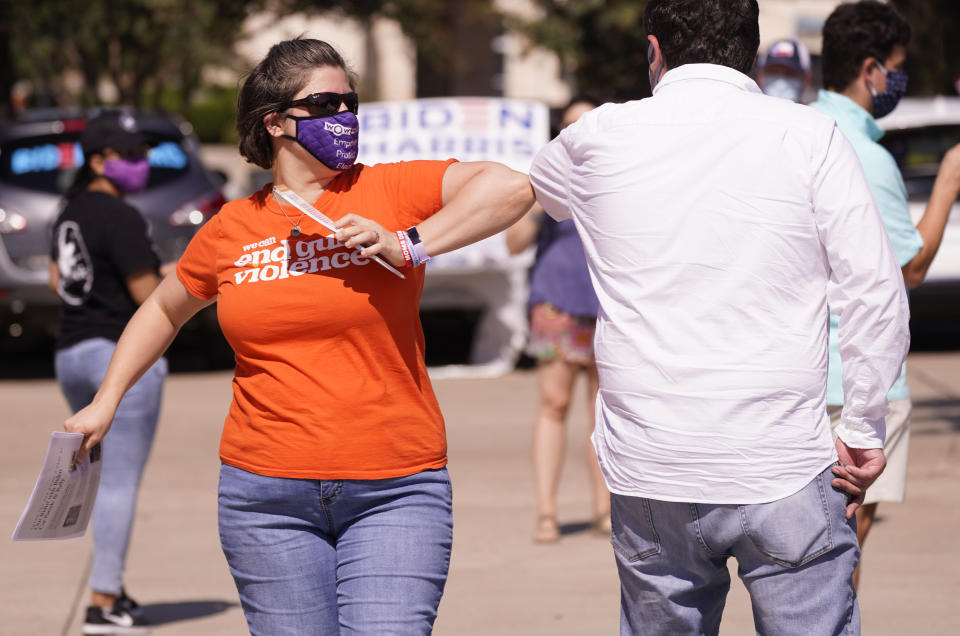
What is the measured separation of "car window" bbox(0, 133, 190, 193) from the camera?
35.1ft

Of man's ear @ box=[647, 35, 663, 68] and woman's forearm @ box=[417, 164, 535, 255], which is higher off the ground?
man's ear @ box=[647, 35, 663, 68]

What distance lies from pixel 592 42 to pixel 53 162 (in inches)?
445

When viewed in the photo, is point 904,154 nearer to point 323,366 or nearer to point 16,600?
point 16,600

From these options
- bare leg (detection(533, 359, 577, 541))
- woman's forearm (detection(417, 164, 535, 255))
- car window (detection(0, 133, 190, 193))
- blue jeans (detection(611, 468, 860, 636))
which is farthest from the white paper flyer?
car window (detection(0, 133, 190, 193))

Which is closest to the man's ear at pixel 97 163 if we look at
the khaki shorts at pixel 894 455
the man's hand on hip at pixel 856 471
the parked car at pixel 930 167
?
the khaki shorts at pixel 894 455

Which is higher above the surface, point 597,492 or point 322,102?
point 322,102

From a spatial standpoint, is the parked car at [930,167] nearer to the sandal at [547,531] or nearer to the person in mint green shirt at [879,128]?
the sandal at [547,531]

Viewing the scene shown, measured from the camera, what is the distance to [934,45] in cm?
1820

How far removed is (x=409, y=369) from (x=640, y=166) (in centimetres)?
71

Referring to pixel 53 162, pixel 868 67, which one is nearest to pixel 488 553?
pixel 868 67

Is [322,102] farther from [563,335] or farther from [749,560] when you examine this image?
[563,335]

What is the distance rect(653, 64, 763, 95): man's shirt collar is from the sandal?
383 cm

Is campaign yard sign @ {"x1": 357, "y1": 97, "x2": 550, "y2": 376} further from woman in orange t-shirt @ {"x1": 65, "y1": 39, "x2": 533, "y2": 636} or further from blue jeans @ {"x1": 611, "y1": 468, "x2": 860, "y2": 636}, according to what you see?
blue jeans @ {"x1": 611, "y1": 468, "x2": 860, "y2": 636}

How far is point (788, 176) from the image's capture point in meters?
2.63
